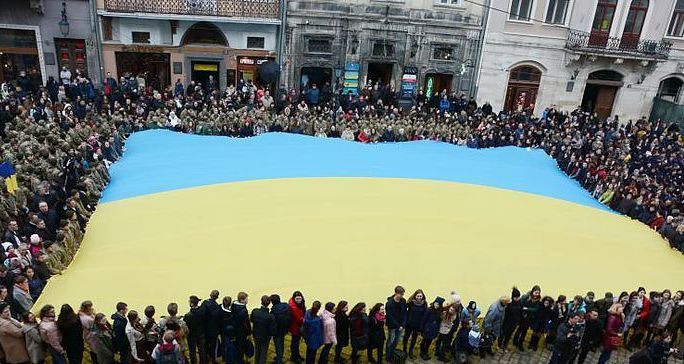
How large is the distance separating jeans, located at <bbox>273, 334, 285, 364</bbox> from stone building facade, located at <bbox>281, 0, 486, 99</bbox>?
19169mm

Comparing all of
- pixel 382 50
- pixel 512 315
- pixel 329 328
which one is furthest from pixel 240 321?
pixel 382 50

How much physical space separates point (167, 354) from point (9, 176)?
7.92 m

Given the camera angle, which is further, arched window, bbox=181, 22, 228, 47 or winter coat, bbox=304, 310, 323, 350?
arched window, bbox=181, 22, 228, 47

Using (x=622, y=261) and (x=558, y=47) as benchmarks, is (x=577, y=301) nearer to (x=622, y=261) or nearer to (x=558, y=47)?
(x=622, y=261)

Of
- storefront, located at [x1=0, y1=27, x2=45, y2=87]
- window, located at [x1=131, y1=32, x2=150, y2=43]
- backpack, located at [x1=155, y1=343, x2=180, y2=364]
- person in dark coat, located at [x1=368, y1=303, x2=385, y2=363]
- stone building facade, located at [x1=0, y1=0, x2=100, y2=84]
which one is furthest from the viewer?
window, located at [x1=131, y1=32, x2=150, y2=43]

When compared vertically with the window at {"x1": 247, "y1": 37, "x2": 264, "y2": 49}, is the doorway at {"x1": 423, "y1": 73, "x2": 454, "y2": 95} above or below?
below

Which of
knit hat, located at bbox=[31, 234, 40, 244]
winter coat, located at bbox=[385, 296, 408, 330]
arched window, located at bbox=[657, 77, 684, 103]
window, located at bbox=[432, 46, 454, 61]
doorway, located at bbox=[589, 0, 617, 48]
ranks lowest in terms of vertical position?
winter coat, located at bbox=[385, 296, 408, 330]

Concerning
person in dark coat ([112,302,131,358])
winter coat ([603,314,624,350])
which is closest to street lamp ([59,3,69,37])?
person in dark coat ([112,302,131,358])

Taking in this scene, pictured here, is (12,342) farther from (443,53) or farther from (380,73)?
(443,53)

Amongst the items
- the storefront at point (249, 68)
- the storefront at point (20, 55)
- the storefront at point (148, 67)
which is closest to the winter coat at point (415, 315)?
the storefront at point (249, 68)

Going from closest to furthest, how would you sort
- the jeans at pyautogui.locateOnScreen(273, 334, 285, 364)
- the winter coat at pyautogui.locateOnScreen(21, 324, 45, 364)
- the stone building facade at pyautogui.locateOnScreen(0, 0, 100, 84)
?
the winter coat at pyautogui.locateOnScreen(21, 324, 45, 364) → the jeans at pyautogui.locateOnScreen(273, 334, 285, 364) → the stone building facade at pyautogui.locateOnScreen(0, 0, 100, 84)

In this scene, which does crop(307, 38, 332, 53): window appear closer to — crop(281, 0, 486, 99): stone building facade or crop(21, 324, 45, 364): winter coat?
crop(281, 0, 486, 99): stone building facade

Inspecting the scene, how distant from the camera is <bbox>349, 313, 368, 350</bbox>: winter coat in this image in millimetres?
9250

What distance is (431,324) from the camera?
9758 mm
